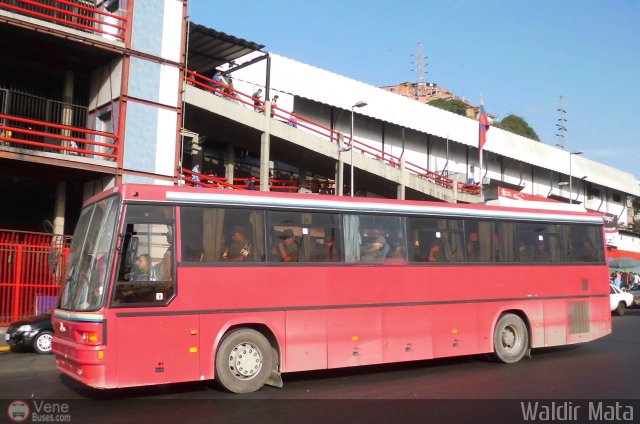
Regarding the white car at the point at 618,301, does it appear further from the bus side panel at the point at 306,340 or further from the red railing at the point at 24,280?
the red railing at the point at 24,280

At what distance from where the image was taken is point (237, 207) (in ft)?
30.3

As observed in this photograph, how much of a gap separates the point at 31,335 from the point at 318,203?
8367mm

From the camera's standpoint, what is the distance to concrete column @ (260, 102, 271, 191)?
24.1m

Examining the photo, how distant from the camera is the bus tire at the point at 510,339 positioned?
39.1ft

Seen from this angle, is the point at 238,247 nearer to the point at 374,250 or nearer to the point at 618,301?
the point at 374,250

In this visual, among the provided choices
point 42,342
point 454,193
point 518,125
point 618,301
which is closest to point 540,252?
point 42,342

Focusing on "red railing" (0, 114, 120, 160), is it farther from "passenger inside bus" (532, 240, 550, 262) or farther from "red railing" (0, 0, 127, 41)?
"passenger inside bus" (532, 240, 550, 262)

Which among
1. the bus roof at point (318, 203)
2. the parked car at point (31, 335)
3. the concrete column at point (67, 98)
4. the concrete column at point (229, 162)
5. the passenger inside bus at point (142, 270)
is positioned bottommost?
the parked car at point (31, 335)

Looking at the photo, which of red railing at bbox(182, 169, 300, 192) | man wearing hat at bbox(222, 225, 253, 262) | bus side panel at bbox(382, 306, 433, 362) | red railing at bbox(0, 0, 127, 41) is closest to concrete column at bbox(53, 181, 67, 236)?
red railing at bbox(182, 169, 300, 192)

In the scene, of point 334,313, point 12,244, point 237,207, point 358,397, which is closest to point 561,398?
point 358,397

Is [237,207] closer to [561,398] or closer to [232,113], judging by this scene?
[561,398]

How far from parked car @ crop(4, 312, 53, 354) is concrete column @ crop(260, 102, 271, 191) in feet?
38.3

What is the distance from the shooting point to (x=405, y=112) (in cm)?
3712

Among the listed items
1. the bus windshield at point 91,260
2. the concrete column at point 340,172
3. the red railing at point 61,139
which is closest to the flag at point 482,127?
the concrete column at point 340,172
